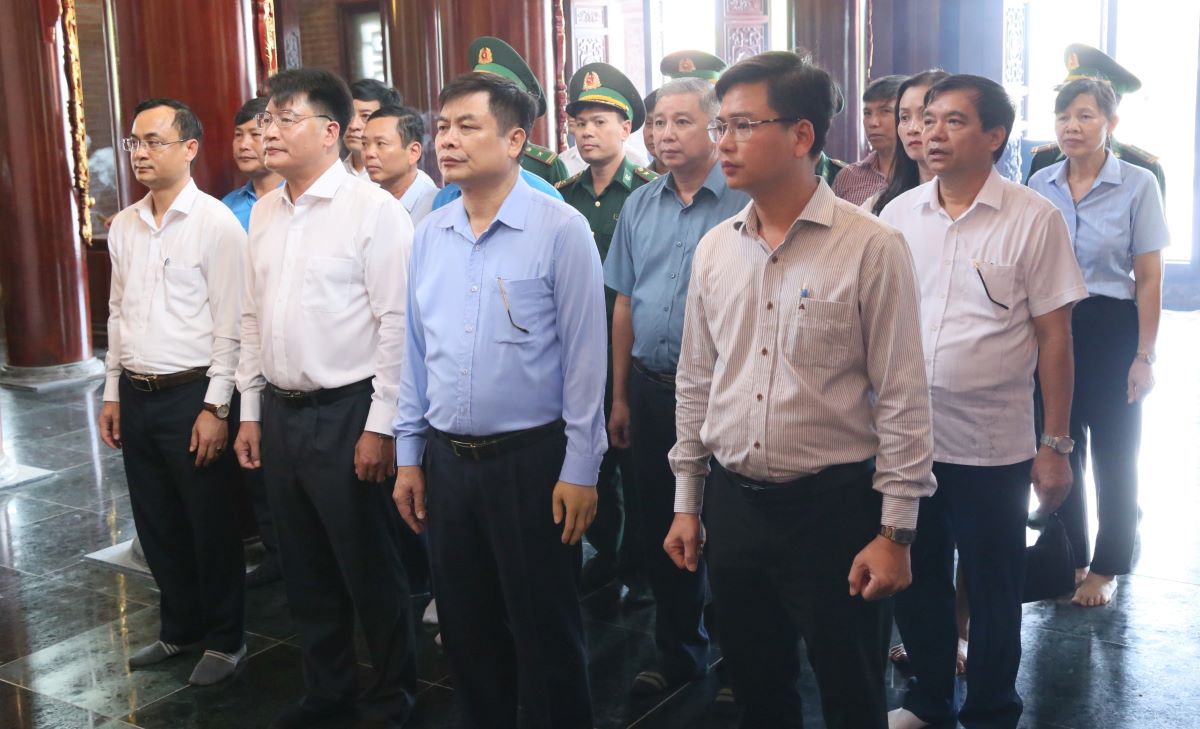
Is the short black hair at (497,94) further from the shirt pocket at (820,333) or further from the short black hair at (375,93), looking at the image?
the short black hair at (375,93)

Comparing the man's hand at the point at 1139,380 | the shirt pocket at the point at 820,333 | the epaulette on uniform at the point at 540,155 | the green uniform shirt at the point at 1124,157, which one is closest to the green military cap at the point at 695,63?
the epaulette on uniform at the point at 540,155

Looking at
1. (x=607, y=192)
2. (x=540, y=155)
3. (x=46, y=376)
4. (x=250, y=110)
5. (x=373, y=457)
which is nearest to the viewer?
(x=373, y=457)

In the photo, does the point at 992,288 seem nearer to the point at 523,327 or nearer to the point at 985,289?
the point at 985,289

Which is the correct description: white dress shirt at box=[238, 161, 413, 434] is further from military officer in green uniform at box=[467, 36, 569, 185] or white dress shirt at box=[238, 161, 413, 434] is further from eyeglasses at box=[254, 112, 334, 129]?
military officer in green uniform at box=[467, 36, 569, 185]

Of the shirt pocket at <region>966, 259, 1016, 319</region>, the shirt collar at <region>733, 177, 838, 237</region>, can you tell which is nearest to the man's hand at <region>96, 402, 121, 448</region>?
the shirt collar at <region>733, 177, 838, 237</region>

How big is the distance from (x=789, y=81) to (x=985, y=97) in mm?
720

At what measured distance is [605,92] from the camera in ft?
13.1

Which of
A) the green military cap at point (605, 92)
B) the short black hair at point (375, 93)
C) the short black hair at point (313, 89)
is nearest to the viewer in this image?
the short black hair at point (313, 89)

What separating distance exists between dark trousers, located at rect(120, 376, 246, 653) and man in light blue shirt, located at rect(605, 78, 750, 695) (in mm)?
1191

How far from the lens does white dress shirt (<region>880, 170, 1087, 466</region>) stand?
253cm

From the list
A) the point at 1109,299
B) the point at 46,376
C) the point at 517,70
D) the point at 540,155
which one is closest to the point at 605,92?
the point at 517,70

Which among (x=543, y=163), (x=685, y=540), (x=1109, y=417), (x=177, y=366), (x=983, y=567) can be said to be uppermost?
(x=543, y=163)

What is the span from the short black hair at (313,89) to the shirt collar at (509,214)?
1.79 feet

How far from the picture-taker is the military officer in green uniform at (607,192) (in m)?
3.88
